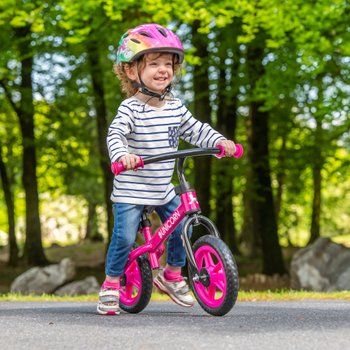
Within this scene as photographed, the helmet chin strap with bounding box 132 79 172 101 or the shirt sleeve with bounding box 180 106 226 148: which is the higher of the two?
the helmet chin strap with bounding box 132 79 172 101

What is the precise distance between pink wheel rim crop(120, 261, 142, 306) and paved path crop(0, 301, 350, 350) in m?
0.27

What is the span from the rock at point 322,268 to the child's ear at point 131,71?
1241cm

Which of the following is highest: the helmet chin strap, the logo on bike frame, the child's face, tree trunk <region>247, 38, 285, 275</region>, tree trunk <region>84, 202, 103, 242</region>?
the child's face

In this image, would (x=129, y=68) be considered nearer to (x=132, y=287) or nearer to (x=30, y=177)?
(x=132, y=287)

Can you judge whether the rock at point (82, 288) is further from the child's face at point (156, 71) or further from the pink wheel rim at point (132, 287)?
the child's face at point (156, 71)

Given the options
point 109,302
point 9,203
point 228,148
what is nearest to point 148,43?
point 228,148

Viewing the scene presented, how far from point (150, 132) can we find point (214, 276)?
124 cm

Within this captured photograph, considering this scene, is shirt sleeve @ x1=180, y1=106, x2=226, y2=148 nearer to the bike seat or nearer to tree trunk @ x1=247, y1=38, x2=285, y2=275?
the bike seat

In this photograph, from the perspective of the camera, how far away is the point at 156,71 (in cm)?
630

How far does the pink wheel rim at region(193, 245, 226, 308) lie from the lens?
5.85 metres

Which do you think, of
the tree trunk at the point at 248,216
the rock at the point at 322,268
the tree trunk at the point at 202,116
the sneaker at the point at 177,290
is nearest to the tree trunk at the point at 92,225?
the tree trunk at the point at 248,216

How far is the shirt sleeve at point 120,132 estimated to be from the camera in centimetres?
599

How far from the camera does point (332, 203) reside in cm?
4147

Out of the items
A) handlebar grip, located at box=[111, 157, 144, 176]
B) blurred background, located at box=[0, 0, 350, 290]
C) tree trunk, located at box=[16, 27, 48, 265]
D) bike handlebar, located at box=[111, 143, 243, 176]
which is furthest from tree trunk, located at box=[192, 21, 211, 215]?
handlebar grip, located at box=[111, 157, 144, 176]
